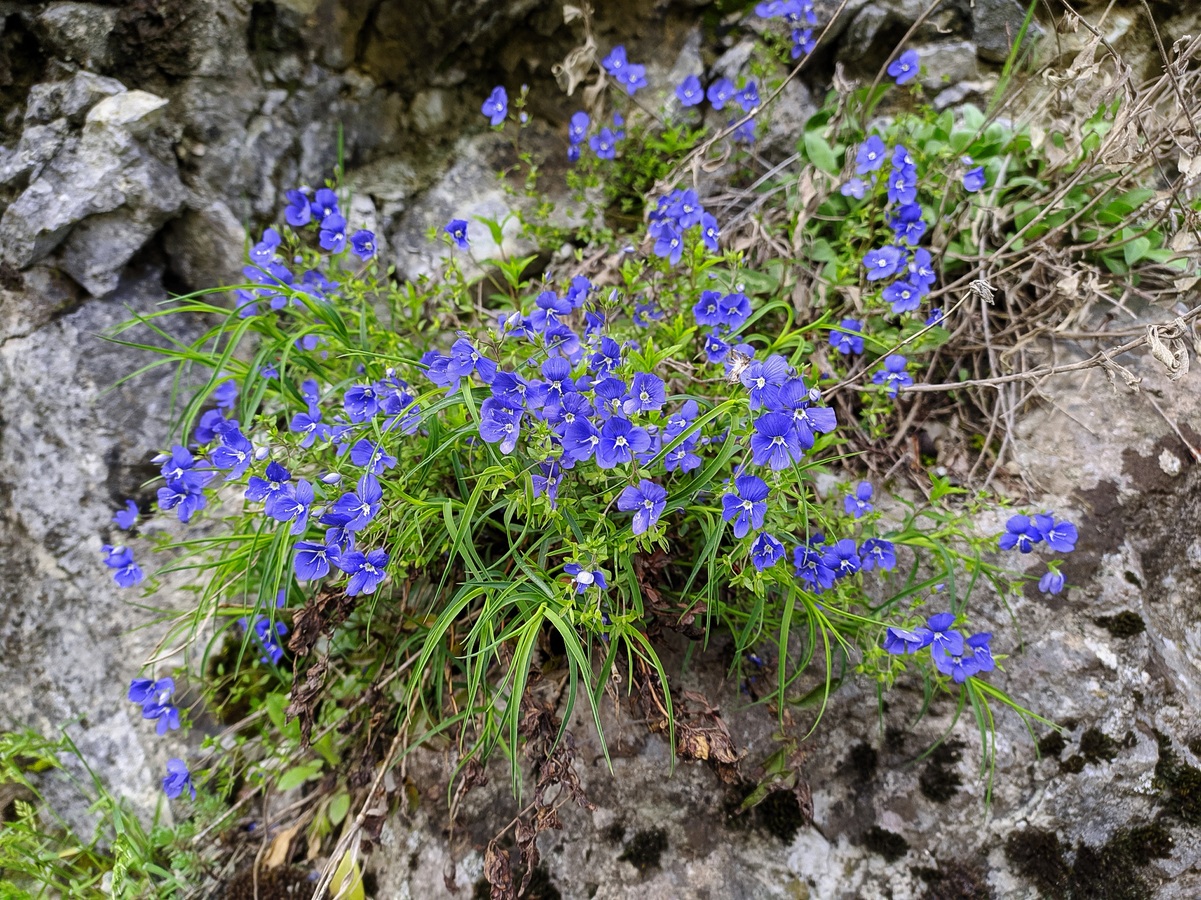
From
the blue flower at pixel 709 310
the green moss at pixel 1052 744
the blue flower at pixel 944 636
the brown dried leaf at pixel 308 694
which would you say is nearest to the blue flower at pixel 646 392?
the blue flower at pixel 709 310

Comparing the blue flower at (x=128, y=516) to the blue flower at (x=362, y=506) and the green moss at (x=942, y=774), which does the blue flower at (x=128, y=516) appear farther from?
the green moss at (x=942, y=774)

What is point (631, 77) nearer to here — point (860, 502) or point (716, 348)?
point (716, 348)

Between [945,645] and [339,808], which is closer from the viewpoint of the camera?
[945,645]

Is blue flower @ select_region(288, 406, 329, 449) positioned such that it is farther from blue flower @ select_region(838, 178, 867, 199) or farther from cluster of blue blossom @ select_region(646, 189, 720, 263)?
blue flower @ select_region(838, 178, 867, 199)

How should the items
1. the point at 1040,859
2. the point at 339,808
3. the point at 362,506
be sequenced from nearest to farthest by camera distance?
the point at 362,506 → the point at 1040,859 → the point at 339,808

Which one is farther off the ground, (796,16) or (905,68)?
(796,16)

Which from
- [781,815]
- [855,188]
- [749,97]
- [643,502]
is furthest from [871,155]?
[781,815]

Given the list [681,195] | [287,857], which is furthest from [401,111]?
[287,857]
